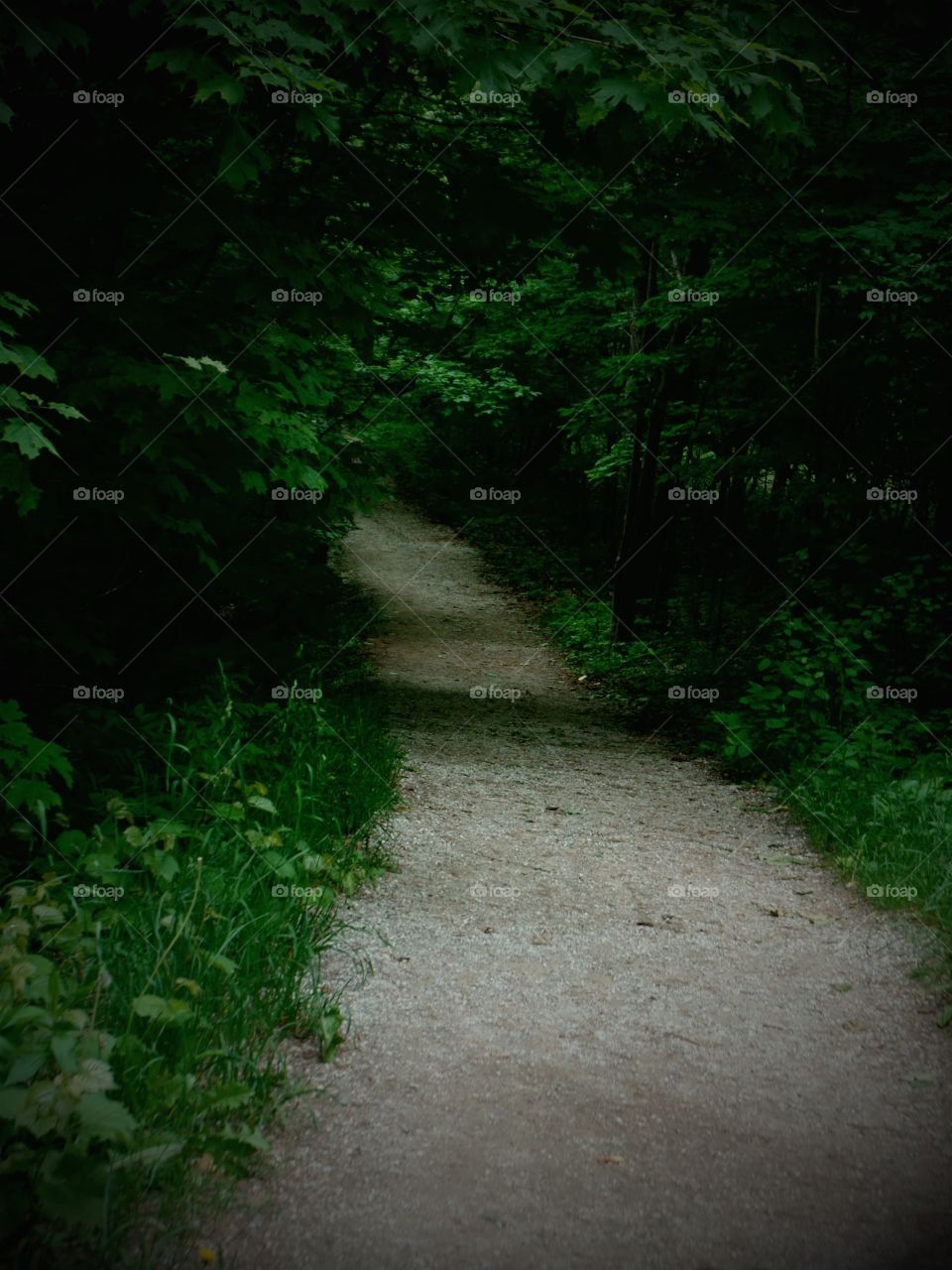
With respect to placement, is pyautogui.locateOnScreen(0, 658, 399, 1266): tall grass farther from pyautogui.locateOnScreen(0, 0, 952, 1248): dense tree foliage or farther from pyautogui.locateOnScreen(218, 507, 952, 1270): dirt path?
pyautogui.locateOnScreen(218, 507, 952, 1270): dirt path

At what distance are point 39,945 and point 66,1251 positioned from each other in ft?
4.89

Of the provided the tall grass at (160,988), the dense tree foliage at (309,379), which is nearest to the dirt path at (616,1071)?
the tall grass at (160,988)

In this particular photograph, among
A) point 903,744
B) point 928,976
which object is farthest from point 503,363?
point 928,976

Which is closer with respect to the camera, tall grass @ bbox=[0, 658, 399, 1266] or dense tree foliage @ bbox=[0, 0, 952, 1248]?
tall grass @ bbox=[0, 658, 399, 1266]

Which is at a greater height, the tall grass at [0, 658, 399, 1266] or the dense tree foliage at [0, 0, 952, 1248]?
the dense tree foliage at [0, 0, 952, 1248]

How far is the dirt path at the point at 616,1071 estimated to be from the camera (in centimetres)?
244

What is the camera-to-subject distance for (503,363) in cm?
1405

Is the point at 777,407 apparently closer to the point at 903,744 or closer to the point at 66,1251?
the point at 903,744

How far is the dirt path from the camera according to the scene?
244 cm

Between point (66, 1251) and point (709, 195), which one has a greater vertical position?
point (709, 195)

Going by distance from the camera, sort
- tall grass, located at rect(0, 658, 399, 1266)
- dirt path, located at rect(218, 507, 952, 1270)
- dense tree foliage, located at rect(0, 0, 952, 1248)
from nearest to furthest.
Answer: tall grass, located at rect(0, 658, 399, 1266)
dirt path, located at rect(218, 507, 952, 1270)
dense tree foliage, located at rect(0, 0, 952, 1248)

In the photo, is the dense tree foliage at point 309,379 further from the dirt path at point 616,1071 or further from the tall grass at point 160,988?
the dirt path at point 616,1071

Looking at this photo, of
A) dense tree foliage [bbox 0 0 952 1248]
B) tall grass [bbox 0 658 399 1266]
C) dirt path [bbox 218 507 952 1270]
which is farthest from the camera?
dense tree foliage [bbox 0 0 952 1248]

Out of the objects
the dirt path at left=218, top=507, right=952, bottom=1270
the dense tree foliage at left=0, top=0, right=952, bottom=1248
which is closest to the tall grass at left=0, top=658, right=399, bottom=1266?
the dense tree foliage at left=0, top=0, right=952, bottom=1248
